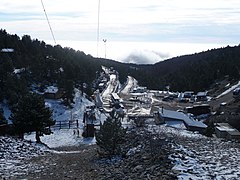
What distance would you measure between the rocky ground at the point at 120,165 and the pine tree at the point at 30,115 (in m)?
6.85

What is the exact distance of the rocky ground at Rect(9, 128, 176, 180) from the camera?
12344 mm

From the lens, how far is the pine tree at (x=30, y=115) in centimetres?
2502

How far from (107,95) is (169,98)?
16.0 meters

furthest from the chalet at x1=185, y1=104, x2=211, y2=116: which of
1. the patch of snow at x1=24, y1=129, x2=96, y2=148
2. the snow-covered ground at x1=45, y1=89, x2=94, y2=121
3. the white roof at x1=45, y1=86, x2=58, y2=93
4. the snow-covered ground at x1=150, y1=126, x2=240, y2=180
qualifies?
the snow-covered ground at x1=150, y1=126, x2=240, y2=180

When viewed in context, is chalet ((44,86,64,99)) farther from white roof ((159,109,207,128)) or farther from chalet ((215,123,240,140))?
chalet ((215,123,240,140))

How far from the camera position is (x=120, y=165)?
14.7m

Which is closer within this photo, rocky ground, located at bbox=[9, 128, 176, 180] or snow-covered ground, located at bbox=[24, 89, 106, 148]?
rocky ground, located at bbox=[9, 128, 176, 180]

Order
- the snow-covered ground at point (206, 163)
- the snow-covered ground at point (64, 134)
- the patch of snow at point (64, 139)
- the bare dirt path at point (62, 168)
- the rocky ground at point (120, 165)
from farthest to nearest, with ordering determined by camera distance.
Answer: the snow-covered ground at point (64, 134), the patch of snow at point (64, 139), the bare dirt path at point (62, 168), the rocky ground at point (120, 165), the snow-covered ground at point (206, 163)

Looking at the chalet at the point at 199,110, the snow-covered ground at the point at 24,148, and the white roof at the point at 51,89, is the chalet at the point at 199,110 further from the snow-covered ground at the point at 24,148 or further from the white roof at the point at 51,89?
the snow-covered ground at the point at 24,148

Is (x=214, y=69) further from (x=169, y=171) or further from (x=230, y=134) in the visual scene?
(x=169, y=171)

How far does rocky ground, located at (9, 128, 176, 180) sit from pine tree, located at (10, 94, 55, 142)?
22.5 feet

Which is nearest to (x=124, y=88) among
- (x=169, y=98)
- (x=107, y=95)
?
(x=107, y=95)

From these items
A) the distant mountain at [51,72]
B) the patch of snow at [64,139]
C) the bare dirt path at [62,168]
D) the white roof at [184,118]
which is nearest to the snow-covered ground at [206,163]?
the bare dirt path at [62,168]

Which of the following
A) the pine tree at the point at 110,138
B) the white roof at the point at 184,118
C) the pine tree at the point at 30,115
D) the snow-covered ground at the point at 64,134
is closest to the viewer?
the pine tree at the point at 110,138
